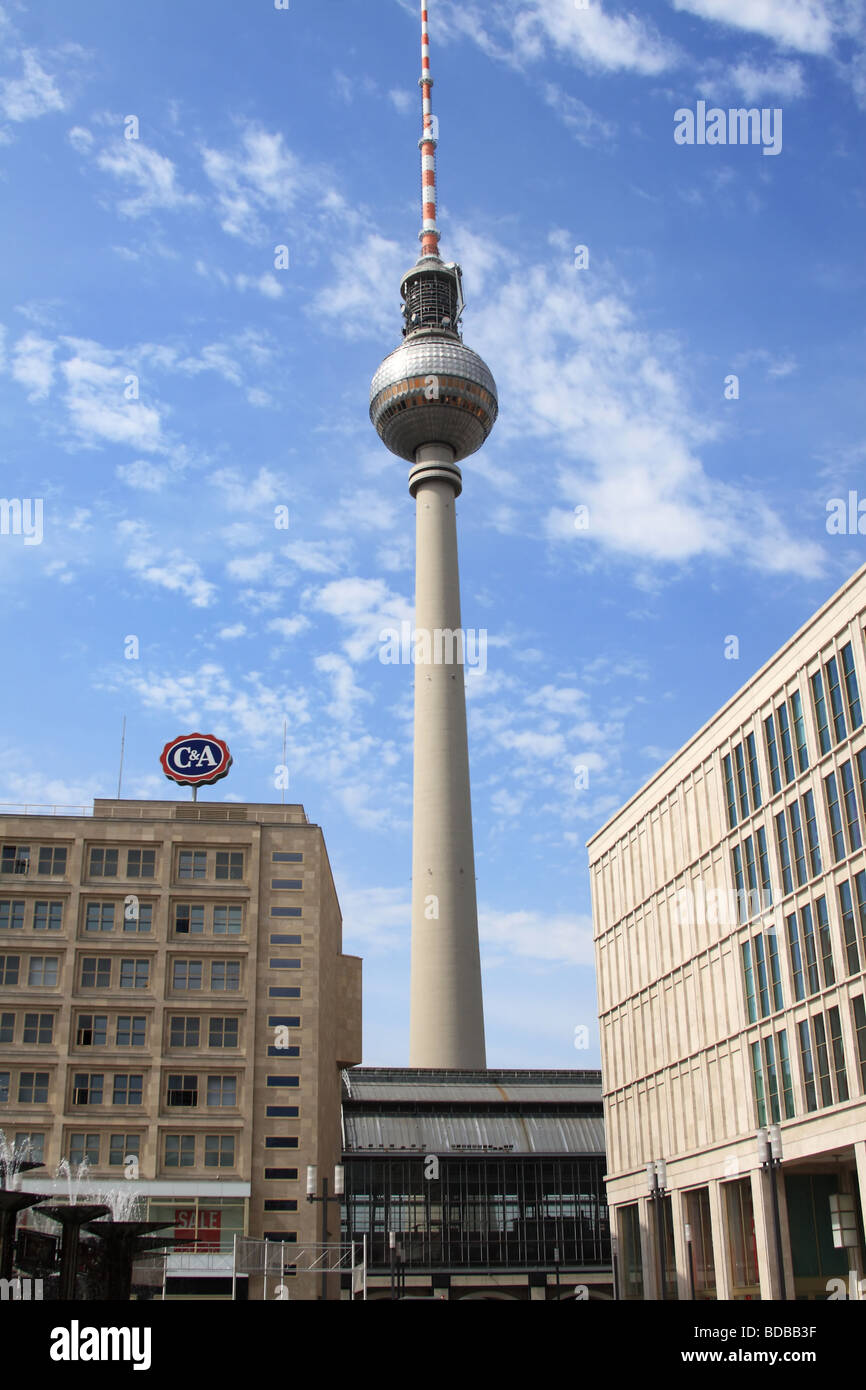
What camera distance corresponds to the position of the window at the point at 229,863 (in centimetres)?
7644

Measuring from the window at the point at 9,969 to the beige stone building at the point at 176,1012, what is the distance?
0.12 m

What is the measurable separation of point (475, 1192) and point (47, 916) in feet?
118

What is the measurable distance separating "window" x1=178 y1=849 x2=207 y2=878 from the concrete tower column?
39.0 metres

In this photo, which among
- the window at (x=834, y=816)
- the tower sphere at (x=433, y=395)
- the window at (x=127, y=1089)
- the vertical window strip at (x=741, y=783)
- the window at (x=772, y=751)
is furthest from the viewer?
the tower sphere at (x=433, y=395)

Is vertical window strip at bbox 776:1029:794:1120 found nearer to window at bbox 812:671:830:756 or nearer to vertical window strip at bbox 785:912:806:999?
vertical window strip at bbox 785:912:806:999

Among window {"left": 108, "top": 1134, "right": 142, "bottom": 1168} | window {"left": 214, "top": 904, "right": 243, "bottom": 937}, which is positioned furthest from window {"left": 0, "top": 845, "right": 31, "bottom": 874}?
window {"left": 108, "top": 1134, "right": 142, "bottom": 1168}

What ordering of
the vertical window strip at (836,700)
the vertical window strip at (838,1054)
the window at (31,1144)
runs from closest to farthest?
the vertical window strip at (838,1054) < the vertical window strip at (836,700) < the window at (31,1144)

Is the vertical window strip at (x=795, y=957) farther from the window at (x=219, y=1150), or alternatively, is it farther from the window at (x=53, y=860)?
the window at (x=53, y=860)

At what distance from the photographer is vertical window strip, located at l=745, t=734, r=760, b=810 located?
6128cm

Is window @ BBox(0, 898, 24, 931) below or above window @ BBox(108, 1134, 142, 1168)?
above

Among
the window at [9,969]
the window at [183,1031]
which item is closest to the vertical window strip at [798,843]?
the window at [183,1031]

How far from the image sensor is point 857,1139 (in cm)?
4947

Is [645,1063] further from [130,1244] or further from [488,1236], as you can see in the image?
[130,1244]
